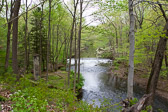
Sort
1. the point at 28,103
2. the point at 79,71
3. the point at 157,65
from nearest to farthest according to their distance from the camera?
the point at 28,103
the point at 157,65
the point at 79,71

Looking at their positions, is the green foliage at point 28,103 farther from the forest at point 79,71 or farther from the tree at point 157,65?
the tree at point 157,65

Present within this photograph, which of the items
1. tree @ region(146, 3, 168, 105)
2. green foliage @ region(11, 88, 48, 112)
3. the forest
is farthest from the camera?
tree @ region(146, 3, 168, 105)

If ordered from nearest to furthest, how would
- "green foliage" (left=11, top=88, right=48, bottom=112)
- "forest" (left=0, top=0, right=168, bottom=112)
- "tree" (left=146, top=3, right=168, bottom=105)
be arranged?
"green foliage" (left=11, top=88, right=48, bottom=112), "forest" (left=0, top=0, right=168, bottom=112), "tree" (left=146, top=3, right=168, bottom=105)

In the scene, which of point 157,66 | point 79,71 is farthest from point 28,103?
point 79,71

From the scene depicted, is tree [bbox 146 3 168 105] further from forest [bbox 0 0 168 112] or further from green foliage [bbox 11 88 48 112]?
green foliage [bbox 11 88 48 112]

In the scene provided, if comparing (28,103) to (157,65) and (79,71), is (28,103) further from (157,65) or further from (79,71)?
(79,71)

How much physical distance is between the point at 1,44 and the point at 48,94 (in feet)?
44.1

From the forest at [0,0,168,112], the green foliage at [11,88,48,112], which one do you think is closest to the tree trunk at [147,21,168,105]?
the forest at [0,0,168,112]

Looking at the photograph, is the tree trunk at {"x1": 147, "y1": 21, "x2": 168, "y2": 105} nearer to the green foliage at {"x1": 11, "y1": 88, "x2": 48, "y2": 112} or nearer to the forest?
the forest

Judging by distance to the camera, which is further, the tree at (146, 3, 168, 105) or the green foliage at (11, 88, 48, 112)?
the tree at (146, 3, 168, 105)

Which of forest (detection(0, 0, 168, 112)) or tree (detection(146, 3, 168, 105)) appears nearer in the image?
forest (detection(0, 0, 168, 112))

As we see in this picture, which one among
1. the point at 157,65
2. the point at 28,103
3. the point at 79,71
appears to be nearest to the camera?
the point at 28,103

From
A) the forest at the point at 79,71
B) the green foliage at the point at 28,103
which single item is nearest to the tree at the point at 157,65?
the forest at the point at 79,71

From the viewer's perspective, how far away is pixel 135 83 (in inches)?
505
